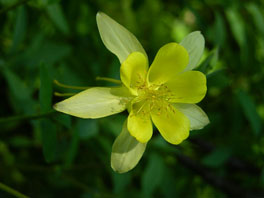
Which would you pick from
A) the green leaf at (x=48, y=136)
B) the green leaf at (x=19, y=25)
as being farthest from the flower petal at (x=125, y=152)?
the green leaf at (x=19, y=25)

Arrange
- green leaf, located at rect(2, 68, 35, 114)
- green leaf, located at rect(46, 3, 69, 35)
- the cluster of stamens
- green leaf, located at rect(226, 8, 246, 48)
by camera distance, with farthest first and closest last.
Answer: green leaf, located at rect(226, 8, 246, 48) < green leaf, located at rect(46, 3, 69, 35) < green leaf, located at rect(2, 68, 35, 114) < the cluster of stamens

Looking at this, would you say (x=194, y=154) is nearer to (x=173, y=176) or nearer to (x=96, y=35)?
(x=173, y=176)

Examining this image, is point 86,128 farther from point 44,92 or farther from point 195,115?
point 195,115

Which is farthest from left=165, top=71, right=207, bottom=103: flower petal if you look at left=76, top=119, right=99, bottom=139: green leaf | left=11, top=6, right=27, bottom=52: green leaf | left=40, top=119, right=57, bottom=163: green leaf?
left=11, top=6, right=27, bottom=52: green leaf

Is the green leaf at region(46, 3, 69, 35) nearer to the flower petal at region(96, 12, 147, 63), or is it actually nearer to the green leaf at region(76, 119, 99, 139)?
the green leaf at region(76, 119, 99, 139)

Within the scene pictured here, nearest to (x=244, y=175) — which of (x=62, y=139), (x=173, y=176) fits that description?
(x=173, y=176)

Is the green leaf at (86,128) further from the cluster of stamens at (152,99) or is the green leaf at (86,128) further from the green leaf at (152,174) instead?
the cluster of stamens at (152,99)
